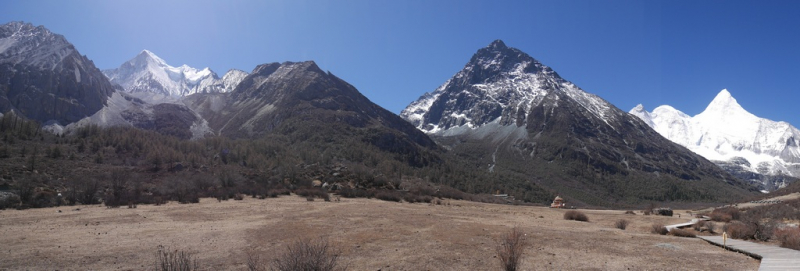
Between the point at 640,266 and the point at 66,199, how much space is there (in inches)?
1360

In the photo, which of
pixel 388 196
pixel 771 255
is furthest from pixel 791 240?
pixel 388 196

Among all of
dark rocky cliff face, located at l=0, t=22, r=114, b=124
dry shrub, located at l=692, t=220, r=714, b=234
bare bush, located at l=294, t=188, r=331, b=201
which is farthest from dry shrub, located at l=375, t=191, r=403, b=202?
dark rocky cliff face, located at l=0, t=22, r=114, b=124

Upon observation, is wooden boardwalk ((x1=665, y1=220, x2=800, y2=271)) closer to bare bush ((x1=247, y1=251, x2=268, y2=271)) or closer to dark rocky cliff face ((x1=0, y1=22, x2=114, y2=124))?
bare bush ((x1=247, y1=251, x2=268, y2=271))

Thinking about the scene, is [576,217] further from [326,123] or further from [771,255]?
[326,123]

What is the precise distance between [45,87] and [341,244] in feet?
722

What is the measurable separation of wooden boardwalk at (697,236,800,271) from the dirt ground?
331 mm

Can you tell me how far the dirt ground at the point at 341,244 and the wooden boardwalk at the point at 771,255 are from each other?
0.33 meters

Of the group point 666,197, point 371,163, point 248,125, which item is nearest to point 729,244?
point 371,163

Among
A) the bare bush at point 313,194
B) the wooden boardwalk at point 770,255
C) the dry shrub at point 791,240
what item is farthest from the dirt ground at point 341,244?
the bare bush at point 313,194

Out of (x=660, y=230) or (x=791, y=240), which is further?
(x=660, y=230)

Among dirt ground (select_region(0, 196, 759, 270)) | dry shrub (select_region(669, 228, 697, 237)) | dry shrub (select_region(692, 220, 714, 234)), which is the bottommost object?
dirt ground (select_region(0, 196, 759, 270))

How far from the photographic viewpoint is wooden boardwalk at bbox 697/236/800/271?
9.30 m

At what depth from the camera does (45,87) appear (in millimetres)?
175000

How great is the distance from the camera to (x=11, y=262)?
10.8 meters
